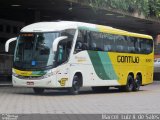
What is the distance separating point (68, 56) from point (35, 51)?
4.94 feet

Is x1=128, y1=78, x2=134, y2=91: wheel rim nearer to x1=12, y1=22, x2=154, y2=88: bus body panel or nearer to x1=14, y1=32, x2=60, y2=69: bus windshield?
x1=12, y1=22, x2=154, y2=88: bus body panel

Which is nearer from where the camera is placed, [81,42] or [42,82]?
[42,82]

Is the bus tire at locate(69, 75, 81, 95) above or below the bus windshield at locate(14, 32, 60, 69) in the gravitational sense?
below

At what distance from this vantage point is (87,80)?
84.9ft

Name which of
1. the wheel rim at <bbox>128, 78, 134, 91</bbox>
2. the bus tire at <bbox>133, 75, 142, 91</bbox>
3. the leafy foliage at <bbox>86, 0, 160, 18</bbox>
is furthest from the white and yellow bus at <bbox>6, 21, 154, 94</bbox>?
the leafy foliage at <bbox>86, 0, 160, 18</bbox>

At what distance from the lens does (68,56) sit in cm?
2420

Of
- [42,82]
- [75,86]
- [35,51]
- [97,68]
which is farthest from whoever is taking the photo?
[97,68]

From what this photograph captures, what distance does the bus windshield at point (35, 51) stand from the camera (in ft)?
77.5

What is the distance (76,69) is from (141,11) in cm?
1673

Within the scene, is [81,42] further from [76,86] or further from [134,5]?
[134,5]

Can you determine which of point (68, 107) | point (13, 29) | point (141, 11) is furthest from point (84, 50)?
point (13, 29)

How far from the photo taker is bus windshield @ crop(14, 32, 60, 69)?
77.5ft

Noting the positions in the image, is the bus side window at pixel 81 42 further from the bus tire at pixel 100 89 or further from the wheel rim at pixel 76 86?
the bus tire at pixel 100 89

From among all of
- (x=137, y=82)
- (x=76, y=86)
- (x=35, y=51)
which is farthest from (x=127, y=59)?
(x=35, y=51)
